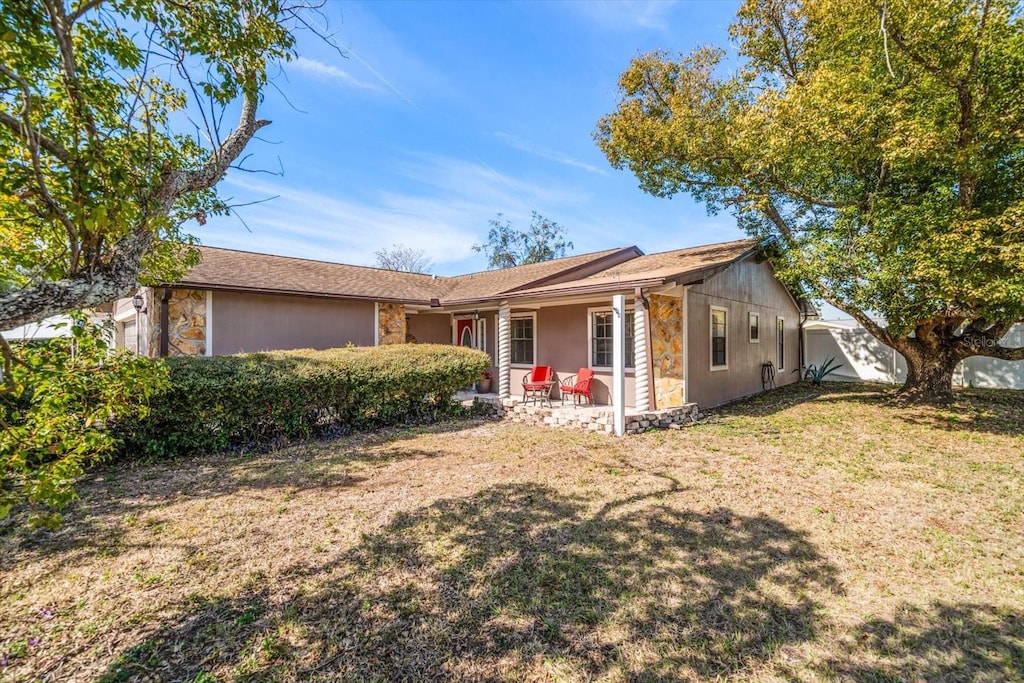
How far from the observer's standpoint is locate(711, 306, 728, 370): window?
422 inches

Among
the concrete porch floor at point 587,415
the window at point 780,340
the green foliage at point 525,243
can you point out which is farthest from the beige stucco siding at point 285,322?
the green foliage at point 525,243

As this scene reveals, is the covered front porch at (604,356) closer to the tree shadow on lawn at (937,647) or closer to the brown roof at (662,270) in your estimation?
the brown roof at (662,270)

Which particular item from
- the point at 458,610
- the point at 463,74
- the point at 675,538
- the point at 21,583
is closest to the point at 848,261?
the point at 675,538

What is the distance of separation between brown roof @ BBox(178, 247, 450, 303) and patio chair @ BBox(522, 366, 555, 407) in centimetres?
372

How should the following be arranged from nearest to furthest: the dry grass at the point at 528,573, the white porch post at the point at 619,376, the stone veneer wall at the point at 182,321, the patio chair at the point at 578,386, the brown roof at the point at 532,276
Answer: the dry grass at the point at 528,573
the white porch post at the point at 619,376
the stone veneer wall at the point at 182,321
the patio chair at the point at 578,386
the brown roof at the point at 532,276

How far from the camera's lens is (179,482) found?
557cm

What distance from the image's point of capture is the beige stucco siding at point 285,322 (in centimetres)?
998

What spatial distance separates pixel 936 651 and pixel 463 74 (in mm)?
10621

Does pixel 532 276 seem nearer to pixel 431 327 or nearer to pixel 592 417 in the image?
pixel 431 327

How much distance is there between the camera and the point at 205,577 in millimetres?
3408

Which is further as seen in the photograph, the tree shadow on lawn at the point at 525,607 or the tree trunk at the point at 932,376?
the tree trunk at the point at 932,376

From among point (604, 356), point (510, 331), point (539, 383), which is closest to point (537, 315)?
point (510, 331)

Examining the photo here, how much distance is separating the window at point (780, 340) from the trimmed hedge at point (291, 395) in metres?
10.6

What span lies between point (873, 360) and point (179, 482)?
2022 cm
